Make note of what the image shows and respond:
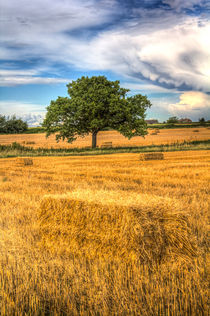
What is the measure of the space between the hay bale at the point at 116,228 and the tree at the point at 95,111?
29802 mm

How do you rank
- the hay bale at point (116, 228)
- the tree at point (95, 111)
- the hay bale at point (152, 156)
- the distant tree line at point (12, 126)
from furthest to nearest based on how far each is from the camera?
the distant tree line at point (12, 126) < the tree at point (95, 111) < the hay bale at point (152, 156) < the hay bale at point (116, 228)

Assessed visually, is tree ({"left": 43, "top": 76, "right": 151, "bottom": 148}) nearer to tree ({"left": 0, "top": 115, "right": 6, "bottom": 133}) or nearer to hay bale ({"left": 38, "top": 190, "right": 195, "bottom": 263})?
hay bale ({"left": 38, "top": 190, "right": 195, "bottom": 263})

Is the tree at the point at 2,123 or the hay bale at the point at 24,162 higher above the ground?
the tree at the point at 2,123

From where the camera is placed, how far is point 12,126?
107 m

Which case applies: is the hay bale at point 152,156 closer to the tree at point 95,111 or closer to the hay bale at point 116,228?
the tree at point 95,111

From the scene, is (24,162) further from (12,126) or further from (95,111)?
(12,126)

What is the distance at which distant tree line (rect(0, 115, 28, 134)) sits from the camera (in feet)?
350

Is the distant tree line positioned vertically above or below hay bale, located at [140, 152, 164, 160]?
above

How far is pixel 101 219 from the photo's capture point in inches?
200

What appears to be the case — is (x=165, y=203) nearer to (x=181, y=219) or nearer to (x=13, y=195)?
(x=181, y=219)

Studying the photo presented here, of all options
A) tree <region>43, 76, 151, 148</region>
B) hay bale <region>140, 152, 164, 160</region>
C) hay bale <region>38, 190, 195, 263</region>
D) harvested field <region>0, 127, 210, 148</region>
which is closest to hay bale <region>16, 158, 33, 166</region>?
hay bale <region>140, 152, 164, 160</region>

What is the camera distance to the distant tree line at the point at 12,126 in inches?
4195

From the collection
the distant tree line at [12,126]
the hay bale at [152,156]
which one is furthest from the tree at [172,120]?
the hay bale at [152,156]

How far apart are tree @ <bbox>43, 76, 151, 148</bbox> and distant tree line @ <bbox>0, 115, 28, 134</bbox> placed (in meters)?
73.2
